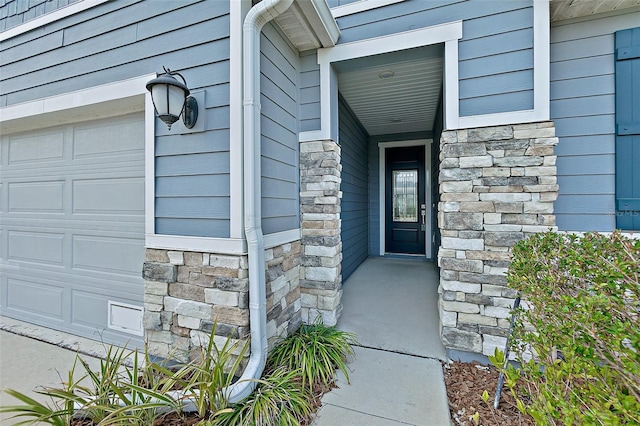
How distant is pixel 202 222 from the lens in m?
2.06

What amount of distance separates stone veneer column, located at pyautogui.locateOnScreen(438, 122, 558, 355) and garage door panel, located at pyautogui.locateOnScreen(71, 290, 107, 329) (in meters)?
3.13

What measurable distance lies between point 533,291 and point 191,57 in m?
2.62

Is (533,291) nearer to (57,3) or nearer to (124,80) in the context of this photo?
(124,80)

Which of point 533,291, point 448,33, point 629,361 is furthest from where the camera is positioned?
point 448,33

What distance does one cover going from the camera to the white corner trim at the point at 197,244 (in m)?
1.91

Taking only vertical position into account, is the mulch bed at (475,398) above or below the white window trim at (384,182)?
below

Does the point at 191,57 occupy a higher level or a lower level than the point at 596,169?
higher

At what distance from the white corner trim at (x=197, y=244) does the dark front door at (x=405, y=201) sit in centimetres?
449

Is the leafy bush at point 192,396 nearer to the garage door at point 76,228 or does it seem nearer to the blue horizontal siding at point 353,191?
the garage door at point 76,228

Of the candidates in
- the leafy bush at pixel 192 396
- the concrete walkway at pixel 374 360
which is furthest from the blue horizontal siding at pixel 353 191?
the leafy bush at pixel 192 396

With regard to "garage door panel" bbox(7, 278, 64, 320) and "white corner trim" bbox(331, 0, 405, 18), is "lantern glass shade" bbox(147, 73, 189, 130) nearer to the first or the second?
"white corner trim" bbox(331, 0, 405, 18)

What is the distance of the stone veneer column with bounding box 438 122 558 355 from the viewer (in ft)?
6.71

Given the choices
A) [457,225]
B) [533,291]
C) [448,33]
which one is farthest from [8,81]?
[533,291]

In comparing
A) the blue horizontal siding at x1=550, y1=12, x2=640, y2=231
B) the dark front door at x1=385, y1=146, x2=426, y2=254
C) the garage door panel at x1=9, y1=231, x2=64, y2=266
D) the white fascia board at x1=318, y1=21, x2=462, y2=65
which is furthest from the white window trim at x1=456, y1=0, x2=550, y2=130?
the garage door panel at x1=9, y1=231, x2=64, y2=266
